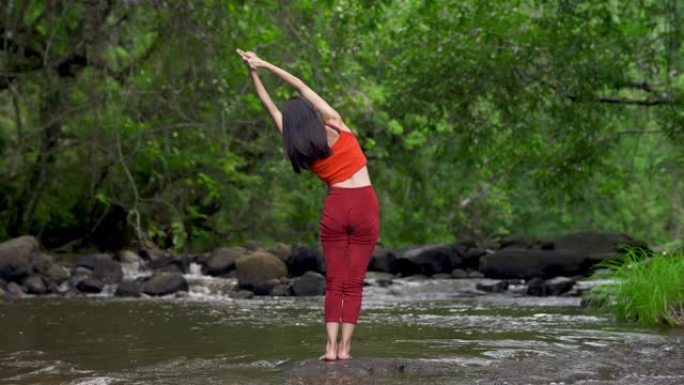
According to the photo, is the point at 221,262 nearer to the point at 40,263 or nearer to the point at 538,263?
the point at 40,263

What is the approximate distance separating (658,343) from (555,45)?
9159 millimetres

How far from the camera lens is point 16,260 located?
60.8 ft

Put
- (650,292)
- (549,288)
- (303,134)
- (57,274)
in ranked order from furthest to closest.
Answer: (57,274), (549,288), (650,292), (303,134)

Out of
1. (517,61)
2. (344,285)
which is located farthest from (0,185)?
(344,285)

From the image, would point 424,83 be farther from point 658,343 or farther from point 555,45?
point 658,343

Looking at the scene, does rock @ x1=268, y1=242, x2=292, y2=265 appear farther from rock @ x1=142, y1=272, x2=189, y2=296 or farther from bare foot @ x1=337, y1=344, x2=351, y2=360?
bare foot @ x1=337, y1=344, x2=351, y2=360

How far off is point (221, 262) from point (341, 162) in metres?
14.3

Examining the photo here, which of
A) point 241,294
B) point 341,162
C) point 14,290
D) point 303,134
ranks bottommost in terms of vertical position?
point 14,290

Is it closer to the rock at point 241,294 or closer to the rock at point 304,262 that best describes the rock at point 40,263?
the rock at point 241,294

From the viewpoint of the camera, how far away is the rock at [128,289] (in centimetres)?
1719

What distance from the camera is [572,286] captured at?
689 inches

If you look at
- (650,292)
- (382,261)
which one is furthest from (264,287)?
(650,292)

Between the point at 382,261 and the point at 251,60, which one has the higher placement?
the point at 251,60

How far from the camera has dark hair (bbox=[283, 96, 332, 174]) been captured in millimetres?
6969
